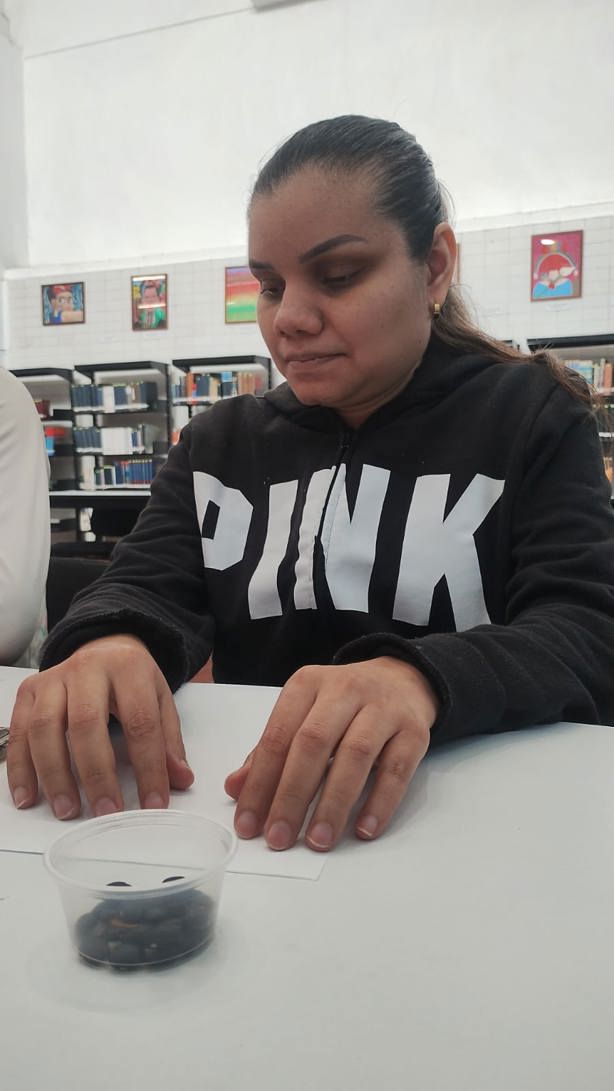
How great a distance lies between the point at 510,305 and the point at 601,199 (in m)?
0.96

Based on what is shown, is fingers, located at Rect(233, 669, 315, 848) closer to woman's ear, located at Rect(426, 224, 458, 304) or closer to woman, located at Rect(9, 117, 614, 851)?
woman, located at Rect(9, 117, 614, 851)

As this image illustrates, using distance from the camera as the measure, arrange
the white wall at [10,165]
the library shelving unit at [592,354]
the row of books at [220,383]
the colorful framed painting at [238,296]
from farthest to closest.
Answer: the white wall at [10,165], the colorful framed painting at [238,296], the row of books at [220,383], the library shelving unit at [592,354]

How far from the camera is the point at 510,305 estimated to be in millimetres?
6016

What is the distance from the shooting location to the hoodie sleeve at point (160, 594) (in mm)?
765

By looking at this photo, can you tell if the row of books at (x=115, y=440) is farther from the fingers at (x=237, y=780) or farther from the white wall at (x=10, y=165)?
the fingers at (x=237, y=780)

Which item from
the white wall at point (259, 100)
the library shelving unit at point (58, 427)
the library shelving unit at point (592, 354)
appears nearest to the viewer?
the library shelving unit at point (592, 354)

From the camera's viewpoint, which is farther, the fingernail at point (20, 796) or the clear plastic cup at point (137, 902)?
the fingernail at point (20, 796)

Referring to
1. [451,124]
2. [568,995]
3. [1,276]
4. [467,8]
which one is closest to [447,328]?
[568,995]

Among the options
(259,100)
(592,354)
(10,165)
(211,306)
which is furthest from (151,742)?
(10,165)

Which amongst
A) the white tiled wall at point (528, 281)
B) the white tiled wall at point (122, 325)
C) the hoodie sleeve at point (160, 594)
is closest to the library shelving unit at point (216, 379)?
the white tiled wall at point (122, 325)

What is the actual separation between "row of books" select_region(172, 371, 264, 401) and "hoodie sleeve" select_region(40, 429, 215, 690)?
547cm

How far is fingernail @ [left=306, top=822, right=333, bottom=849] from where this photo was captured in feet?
1.60

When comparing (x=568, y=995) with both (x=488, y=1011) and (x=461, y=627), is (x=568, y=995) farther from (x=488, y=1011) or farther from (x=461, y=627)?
(x=461, y=627)

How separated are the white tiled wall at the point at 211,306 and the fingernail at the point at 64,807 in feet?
17.4
